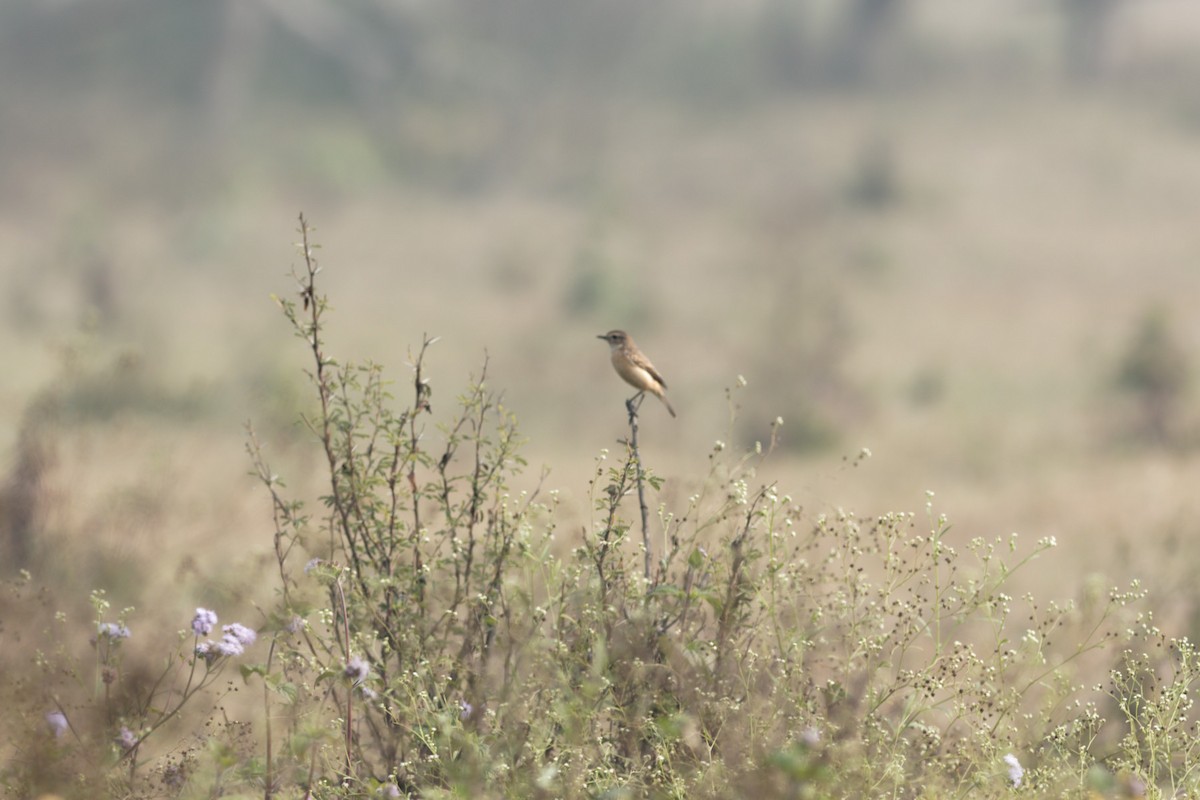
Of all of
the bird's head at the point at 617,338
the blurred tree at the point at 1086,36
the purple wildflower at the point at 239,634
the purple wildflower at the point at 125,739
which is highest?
the blurred tree at the point at 1086,36

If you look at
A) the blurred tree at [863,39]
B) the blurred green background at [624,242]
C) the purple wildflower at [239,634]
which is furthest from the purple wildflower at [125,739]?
the blurred tree at [863,39]

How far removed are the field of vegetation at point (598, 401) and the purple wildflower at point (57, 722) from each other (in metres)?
0.02

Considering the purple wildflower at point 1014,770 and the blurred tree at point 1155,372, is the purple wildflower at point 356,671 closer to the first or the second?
the purple wildflower at point 1014,770

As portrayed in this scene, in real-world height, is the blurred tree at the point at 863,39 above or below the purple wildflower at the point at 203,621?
above

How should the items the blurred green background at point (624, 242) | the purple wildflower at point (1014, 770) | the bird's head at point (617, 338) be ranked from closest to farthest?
the purple wildflower at point (1014, 770) → the bird's head at point (617, 338) → the blurred green background at point (624, 242)

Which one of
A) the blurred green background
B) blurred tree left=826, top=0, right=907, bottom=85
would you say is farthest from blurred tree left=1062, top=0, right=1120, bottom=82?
blurred tree left=826, top=0, right=907, bottom=85

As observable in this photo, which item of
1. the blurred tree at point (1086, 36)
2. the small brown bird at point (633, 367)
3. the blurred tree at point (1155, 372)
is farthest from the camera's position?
the blurred tree at point (1086, 36)

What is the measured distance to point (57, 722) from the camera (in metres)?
3.44

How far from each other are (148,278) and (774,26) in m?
33.8

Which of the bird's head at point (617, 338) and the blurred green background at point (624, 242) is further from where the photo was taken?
the blurred green background at point (624, 242)

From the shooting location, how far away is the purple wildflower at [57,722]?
343 centimetres

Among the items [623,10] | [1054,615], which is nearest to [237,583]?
[1054,615]

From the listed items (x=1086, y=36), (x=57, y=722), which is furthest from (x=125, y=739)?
(x=1086, y=36)

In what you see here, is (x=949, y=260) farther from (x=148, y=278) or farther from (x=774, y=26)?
(x=774, y=26)
